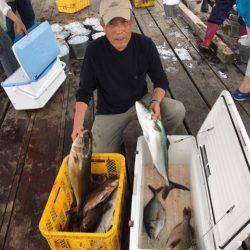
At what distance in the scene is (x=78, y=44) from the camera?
498cm

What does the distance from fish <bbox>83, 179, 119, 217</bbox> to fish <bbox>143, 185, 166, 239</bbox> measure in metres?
0.36

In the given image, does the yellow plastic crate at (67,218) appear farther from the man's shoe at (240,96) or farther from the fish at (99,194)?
the man's shoe at (240,96)

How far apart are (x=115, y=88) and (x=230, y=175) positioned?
57.9 inches

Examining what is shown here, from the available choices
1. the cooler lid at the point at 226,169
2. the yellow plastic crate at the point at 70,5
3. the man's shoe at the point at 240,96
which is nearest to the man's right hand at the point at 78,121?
the cooler lid at the point at 226,169

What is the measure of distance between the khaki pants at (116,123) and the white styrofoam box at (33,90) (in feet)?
4.10

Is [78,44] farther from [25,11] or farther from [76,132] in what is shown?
[76,132]

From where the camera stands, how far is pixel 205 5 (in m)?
6.84

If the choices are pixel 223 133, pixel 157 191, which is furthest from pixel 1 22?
pixel 223 133

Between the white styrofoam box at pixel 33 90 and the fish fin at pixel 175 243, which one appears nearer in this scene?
the fish fin at pixel 175 243

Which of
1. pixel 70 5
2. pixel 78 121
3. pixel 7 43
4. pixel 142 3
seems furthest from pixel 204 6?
pixel 78 121

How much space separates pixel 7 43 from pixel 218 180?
3.61 meters

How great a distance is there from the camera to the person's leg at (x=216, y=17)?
15.3 ft

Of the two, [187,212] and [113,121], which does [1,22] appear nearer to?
[113,121]

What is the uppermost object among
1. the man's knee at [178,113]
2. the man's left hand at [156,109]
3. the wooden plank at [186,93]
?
the man's left hand at [156,109]
